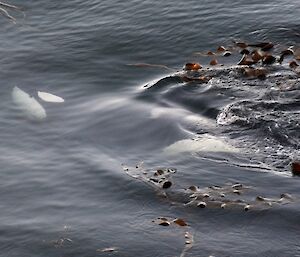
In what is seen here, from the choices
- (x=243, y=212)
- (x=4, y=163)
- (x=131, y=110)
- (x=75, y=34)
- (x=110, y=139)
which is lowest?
(x=243, y=212)

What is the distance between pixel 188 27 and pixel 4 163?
12.0 ft

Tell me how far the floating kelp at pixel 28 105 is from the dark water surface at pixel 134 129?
10cm

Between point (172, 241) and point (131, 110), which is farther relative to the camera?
point (131, 110)

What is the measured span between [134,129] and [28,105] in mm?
1316

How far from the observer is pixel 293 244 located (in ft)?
15.6

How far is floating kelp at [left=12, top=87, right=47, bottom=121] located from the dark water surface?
0.32 ft

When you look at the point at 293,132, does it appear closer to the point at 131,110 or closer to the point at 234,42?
the point at 131,110

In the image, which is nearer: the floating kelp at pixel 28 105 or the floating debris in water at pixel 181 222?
the floating debris in water at pixel 181 222

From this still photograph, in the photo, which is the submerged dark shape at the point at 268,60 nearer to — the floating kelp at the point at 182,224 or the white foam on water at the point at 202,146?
the white foam on water at the point at 202,146

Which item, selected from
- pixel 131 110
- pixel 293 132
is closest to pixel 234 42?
pixel 131 110

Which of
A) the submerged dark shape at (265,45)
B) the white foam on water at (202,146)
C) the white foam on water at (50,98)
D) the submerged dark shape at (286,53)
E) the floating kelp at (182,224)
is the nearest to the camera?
the floating kelp at (182,224)

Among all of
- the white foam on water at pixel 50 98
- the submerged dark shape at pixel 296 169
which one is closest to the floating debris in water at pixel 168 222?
the submerged dark shape at pixel 296 169

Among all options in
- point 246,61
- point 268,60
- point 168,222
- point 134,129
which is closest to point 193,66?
point 246,61

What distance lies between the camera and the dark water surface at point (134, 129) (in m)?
5.10
